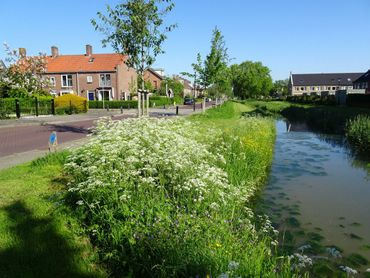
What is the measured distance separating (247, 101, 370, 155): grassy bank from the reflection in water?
1.70 meters

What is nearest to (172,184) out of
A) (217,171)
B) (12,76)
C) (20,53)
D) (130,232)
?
(217,171)

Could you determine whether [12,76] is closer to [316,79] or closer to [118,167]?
[118,167]

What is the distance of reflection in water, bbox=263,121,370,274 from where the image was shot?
5766mm

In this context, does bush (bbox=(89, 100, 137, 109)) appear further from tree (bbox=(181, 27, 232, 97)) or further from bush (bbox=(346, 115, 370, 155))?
bush (bbox=(346, 115, 370, 155))

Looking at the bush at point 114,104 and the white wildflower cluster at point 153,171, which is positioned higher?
the bush at point 114,104

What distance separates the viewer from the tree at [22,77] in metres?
27.4

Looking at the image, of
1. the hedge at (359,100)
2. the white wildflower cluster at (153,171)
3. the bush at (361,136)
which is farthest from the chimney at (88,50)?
the white wildflower cluster at (153,171)

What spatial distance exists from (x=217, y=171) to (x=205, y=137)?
4.05 meters

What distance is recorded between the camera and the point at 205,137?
9211 mm

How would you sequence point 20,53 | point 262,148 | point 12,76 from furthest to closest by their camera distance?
point 20,53, point 12,76, point 262,148

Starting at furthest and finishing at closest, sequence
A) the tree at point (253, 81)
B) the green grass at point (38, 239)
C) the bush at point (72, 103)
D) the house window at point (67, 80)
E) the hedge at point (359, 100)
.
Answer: the tree at point (253, 81) → the house window at point (67, 80) → the hedge at point (359, 100) → the bush at point (72, 103) → the green grass at point (38, 239)

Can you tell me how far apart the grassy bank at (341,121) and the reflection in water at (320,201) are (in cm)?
170

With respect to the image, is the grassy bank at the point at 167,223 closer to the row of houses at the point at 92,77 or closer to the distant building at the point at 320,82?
the row of houses at the point at 92,77

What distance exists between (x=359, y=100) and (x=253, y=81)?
6175cm
